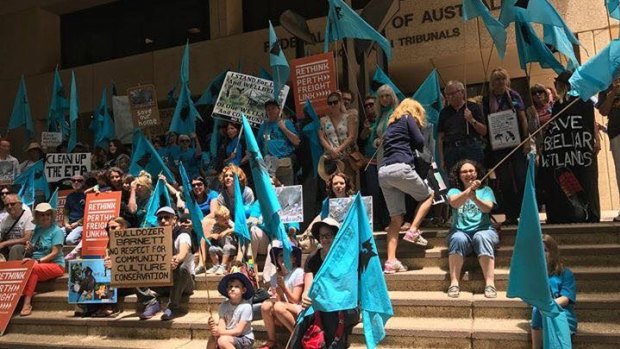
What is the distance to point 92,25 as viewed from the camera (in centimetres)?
1717

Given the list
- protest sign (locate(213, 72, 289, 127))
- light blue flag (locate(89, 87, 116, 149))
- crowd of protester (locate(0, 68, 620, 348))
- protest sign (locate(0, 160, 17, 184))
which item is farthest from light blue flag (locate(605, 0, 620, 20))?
protest sign (locate(0, 160, 17, 184))

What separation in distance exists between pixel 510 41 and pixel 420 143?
243 inches

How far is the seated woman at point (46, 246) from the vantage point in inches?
304

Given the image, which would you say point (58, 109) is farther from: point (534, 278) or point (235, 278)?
point (534, 278)

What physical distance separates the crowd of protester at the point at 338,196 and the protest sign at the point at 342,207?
0.14 metres

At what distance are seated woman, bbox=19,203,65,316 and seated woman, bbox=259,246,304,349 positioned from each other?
147 inches

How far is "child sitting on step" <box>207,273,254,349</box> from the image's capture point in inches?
204

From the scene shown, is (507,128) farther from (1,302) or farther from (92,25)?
(92,25)

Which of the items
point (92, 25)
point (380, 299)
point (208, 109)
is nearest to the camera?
point (380, 299)

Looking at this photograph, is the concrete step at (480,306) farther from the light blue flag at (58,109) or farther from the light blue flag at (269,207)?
the light blue flag at (58,109)

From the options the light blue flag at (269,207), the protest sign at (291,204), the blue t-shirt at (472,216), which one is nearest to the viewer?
the blue t-shirt at (472,216)

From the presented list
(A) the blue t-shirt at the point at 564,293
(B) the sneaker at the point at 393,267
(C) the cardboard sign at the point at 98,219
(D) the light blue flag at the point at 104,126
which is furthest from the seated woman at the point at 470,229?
(D) the light blue flag at the point at 104,126

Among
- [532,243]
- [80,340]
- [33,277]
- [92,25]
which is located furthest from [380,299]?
[92,25]

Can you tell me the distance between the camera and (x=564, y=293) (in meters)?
4.54
